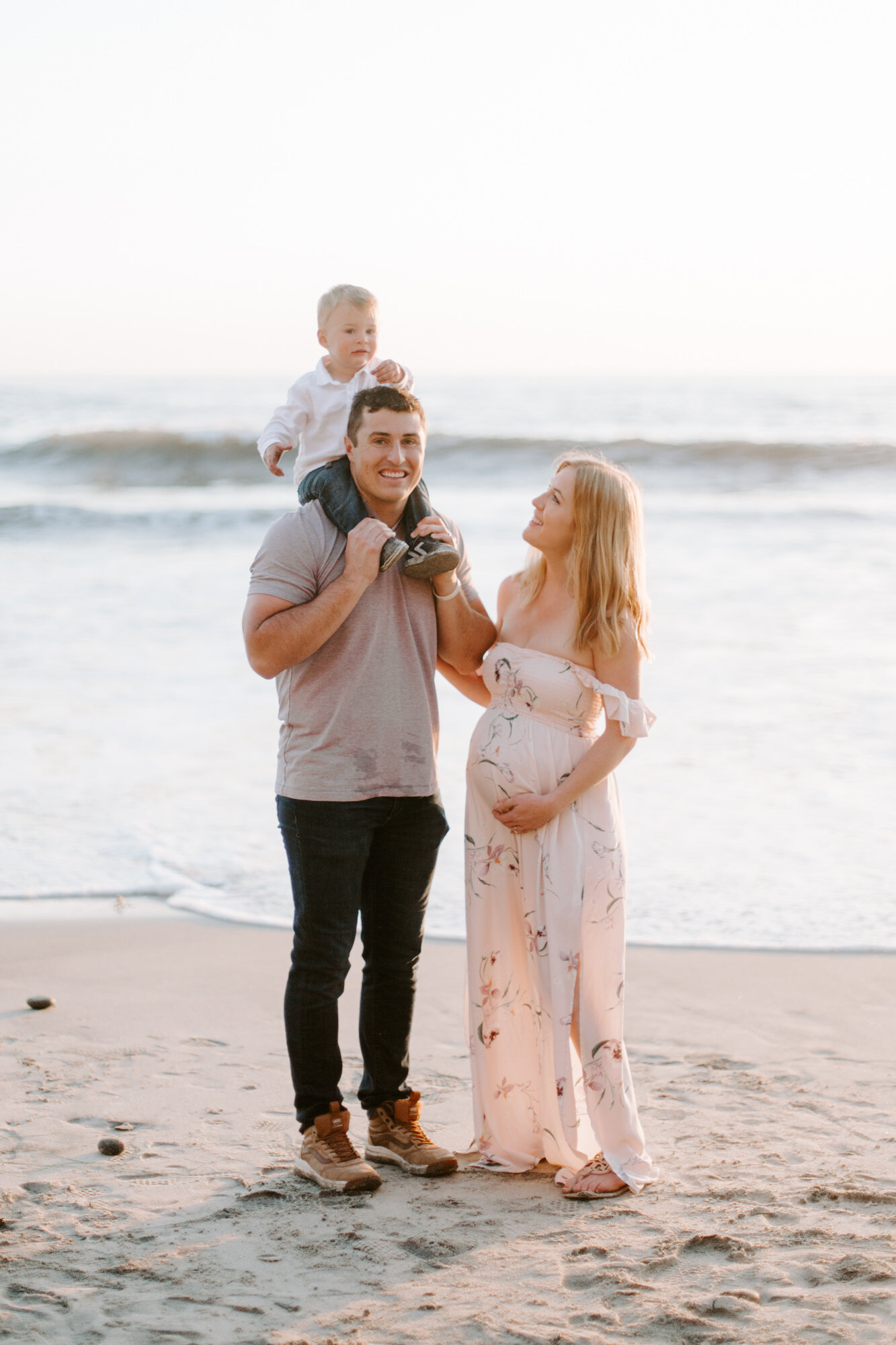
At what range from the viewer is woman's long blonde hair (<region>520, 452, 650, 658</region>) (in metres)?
3.08

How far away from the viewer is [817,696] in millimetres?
8086

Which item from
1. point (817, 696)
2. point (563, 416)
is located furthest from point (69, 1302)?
point (563, 416)

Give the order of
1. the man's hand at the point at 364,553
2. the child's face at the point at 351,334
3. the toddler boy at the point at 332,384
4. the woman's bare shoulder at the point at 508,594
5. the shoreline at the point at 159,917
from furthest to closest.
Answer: the shoreline at the point at 159,917 < the child's face at the point at 351,334 < the toddler boy at the point at 332,384 < the woman's bare shoulder at the point at 508,594 < the man's hand at the point at 364,553

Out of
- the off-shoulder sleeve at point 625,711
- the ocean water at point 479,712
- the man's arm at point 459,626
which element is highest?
the man's arm at point 459,626

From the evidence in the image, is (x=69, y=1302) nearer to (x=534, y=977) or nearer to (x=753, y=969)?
(x=534, y=977)

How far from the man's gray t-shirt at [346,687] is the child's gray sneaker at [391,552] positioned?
11 centimetres

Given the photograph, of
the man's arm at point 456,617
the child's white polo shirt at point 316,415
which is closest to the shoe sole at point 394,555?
the man's arm at point 456,617

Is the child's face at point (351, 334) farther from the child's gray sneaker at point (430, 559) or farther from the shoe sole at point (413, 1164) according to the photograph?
the shoe sole at point (413, 1164)

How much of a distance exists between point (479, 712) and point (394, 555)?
4881 mm

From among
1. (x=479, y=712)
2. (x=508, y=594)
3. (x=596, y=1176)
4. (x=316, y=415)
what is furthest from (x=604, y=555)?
(x=479, y=712)

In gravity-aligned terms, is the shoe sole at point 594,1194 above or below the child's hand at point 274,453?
below

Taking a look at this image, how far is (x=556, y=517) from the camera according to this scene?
313 cm

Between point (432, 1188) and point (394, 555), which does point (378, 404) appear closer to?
point (394, 555)

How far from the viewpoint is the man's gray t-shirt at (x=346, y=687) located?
3.02 meters
